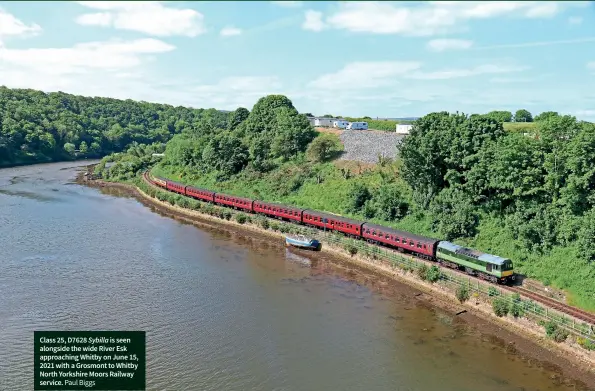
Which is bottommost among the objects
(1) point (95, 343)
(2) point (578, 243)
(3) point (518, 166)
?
(1) point (95, 343)

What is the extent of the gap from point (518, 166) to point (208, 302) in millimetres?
30331

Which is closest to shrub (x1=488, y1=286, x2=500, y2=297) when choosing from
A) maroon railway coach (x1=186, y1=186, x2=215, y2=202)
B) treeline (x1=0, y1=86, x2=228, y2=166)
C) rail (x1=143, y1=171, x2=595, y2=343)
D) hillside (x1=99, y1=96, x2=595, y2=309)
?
rail (x1=143, y1=171, x2=595, y2=343)

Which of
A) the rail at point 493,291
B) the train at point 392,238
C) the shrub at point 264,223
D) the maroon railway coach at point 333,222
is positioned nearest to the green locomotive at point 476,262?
the train at point 392,238

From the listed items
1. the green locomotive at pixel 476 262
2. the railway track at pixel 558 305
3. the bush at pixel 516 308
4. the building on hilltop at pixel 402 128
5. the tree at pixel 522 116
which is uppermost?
the tree at pixel 522 116

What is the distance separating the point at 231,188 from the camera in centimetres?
7525

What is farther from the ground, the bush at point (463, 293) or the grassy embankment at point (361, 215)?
the grassy embankment at point (361, 215)

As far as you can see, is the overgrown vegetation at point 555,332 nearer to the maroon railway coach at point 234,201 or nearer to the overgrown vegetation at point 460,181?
the overgrown vegetation at point 460,181

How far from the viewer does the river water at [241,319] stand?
2766 centimetres

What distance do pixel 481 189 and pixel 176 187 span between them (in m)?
51.8

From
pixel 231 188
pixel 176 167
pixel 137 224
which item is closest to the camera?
pixel 137 224

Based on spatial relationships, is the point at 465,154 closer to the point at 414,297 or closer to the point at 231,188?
the point at 414,297

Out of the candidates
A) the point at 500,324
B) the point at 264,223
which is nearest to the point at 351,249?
the point at 264,223

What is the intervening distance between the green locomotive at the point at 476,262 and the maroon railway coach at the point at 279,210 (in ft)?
64.9

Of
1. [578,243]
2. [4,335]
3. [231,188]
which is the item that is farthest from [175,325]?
[231,188]
